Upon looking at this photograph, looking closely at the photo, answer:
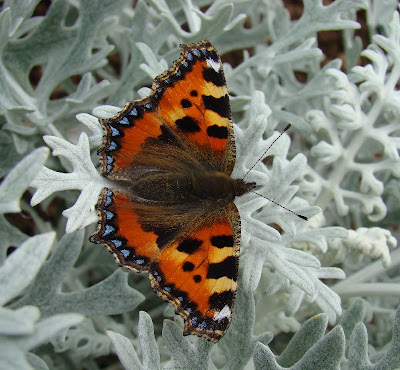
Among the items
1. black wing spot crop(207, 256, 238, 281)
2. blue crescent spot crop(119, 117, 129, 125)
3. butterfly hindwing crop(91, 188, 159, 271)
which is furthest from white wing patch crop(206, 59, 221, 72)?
black wing spot crop(207, 256, 238, 281)

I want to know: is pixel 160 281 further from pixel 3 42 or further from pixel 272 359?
pixel 3 42

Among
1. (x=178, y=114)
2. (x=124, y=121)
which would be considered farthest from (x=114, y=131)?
(x=178, y=114)

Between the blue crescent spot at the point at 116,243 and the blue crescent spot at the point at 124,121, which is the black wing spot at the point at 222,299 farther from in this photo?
the blue crescent spot at the point at 124,121

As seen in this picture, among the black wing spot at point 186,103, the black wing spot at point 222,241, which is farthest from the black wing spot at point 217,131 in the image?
the black wing spot at point 222,241

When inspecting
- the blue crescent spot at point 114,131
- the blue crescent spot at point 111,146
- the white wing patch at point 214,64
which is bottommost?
the blue crescent spot at point 111,146

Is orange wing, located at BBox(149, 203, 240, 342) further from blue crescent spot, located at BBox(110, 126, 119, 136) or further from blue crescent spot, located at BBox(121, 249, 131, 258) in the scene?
blue crescent spot, located at BBox(110, 126, 119, 136)

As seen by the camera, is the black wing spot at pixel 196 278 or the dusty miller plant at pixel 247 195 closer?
the black wing spot at pixel 196 278

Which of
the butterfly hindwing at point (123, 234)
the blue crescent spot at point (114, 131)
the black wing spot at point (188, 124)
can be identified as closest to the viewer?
the butterfly hindwing at point (123, 234)
